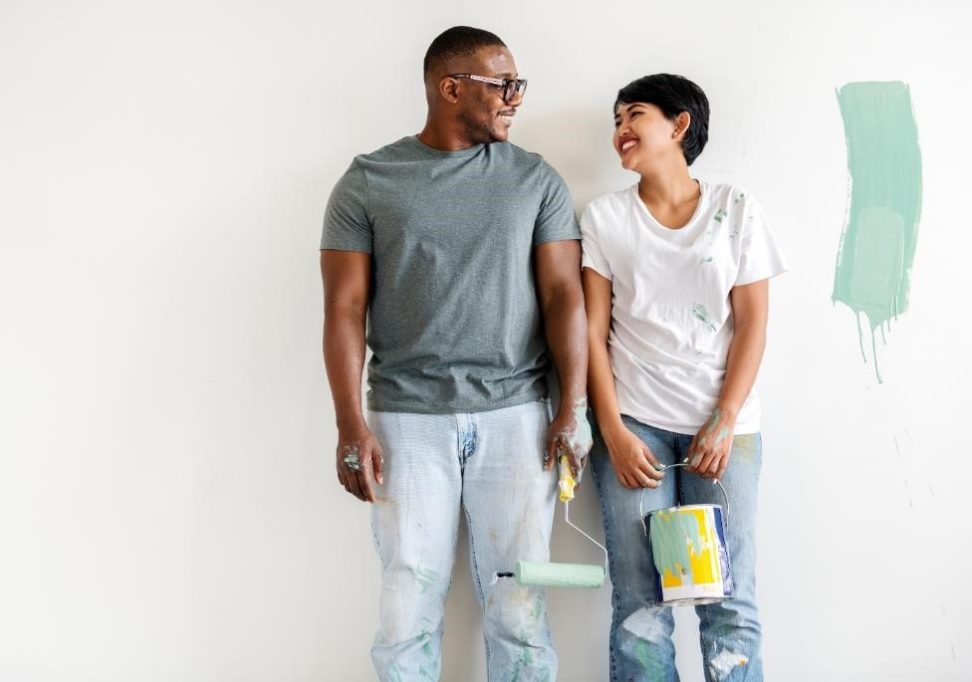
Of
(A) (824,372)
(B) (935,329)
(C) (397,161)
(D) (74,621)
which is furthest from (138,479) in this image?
(B) (935,329)

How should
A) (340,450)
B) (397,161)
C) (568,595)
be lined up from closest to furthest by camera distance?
(340,450)
(397,161)
(568,595)

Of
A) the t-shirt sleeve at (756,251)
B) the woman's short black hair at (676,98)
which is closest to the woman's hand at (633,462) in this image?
the t-shirt sleeve at (756,251)

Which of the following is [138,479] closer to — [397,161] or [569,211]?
[397,161]

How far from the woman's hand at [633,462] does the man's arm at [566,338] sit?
0.20ft

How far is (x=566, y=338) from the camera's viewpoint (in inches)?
61.2

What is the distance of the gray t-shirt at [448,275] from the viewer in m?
1.53

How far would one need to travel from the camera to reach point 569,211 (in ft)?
5.39

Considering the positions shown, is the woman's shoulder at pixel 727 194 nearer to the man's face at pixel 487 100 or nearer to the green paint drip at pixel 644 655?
the man's face at pixel 487 100

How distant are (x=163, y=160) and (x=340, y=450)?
2.60 ft

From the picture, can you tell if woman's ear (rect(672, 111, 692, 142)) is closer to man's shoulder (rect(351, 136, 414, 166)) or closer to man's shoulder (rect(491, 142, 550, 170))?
man's shoulder (rect(491, 142, 550, 170))

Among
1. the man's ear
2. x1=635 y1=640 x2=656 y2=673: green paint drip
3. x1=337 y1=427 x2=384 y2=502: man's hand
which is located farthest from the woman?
x1=337 y1=427 x2=384 y2=502: man's hand

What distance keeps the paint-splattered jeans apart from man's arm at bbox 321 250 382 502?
0.17 feet

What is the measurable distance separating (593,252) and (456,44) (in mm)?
477

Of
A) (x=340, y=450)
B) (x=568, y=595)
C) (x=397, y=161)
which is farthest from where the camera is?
(x=568, y=595)
